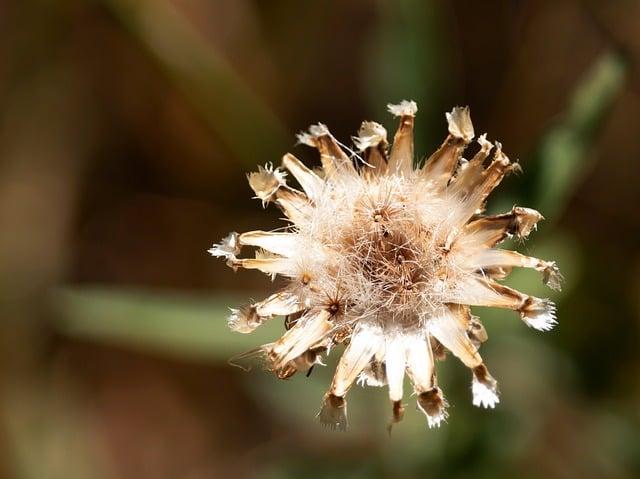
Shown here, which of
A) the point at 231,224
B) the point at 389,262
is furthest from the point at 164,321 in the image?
the point at 389,262

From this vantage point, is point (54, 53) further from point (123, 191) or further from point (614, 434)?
point (614, 434)

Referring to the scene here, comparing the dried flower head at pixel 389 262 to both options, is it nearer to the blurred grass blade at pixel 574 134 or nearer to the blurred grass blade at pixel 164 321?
the blurred grass blade at pixel 574 134

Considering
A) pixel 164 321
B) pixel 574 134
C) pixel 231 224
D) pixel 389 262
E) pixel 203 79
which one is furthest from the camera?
pixel 231 224

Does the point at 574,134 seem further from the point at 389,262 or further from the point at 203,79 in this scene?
the point at 203,79

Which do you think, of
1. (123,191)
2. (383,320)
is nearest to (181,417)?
(123,191)

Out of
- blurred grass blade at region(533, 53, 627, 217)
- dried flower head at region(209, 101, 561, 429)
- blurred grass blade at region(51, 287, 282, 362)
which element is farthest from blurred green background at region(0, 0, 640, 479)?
dried flower head at region(209, 101, 561, 429)

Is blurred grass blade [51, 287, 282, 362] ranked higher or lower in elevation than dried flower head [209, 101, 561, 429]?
higher

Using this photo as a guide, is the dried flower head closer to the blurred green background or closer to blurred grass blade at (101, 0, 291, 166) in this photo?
the blurred green background

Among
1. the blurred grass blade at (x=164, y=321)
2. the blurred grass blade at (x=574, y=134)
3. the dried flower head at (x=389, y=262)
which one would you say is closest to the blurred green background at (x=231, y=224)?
the blurred grass blade at (x=164, y=321)
